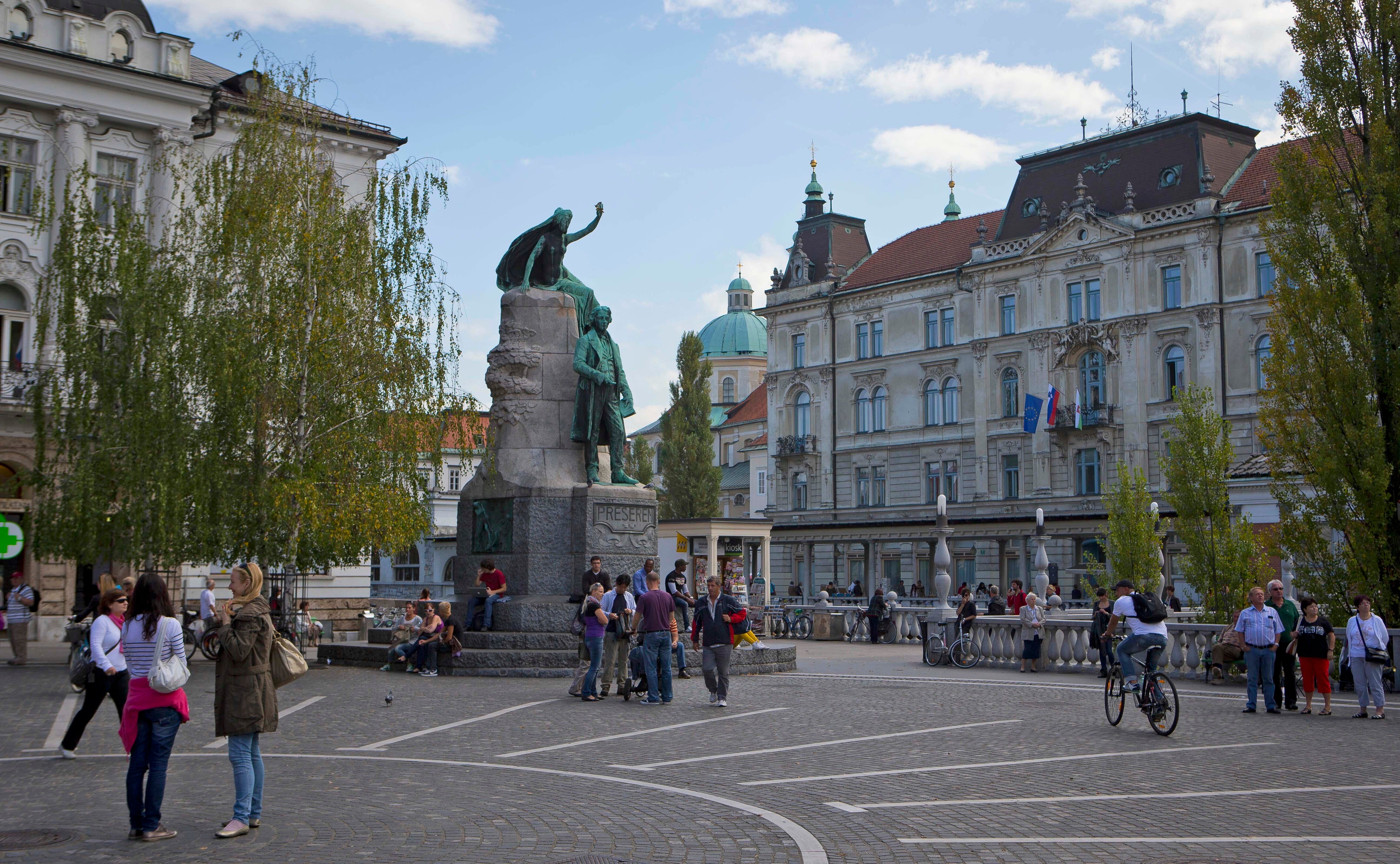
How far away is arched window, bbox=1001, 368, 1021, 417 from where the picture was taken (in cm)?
6166

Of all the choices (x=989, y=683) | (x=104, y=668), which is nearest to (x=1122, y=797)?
(x=104, y=668)

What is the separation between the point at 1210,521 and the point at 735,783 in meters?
20.3

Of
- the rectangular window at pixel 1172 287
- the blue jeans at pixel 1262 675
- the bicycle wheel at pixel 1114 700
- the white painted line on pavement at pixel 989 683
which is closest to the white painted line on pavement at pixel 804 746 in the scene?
the bicycle wheel at pixel 1114 700

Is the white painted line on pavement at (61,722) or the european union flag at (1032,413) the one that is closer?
the white painted line on pavement at (61,722)

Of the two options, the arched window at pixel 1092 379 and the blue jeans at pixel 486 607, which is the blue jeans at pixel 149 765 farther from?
the arched window at pixel 1092 379

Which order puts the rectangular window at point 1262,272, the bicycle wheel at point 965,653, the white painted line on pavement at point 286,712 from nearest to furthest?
the white painted line on pavement at point 286,712 < the bicycle wheel at point 965,653 < the rectangular window at point 1262,272

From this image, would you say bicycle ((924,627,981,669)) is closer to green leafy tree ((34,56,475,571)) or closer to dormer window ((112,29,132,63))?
green leafy tree ((34,56,475,571))

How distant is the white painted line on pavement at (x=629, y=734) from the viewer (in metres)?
12.3

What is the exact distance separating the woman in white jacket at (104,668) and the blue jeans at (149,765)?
7.95 ft

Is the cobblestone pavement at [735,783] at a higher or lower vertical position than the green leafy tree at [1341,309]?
lower

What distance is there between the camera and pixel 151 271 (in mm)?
23719

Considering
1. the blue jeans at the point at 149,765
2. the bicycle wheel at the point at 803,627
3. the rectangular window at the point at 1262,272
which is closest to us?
the blue jeans at the point at 149,765

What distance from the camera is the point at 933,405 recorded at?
65688 mm

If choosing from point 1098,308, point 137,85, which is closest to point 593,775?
point 137,85
